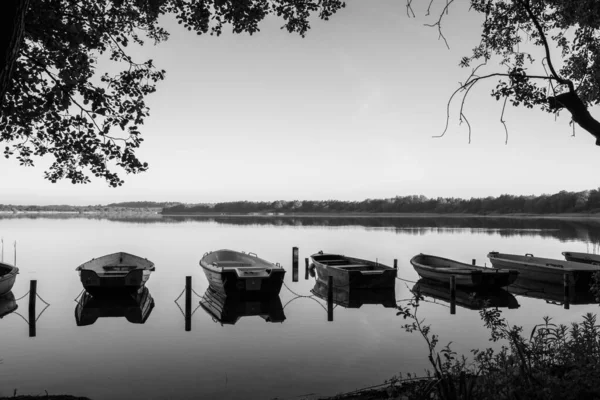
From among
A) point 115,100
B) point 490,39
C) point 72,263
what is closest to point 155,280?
point 72,263

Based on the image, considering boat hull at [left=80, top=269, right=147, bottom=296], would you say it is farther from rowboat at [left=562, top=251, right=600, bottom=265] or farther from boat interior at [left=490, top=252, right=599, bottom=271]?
rowboat at [left=562, top=251, right=600, bottom=265]

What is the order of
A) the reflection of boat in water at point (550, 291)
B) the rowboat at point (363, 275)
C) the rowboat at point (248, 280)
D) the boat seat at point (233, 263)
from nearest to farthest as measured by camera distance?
1. the rowboat at point (248, 280)
2. the reflection of boat in water at point (550, 291)
3. the rowboat at point (363, 275)
4. the boat seat at point (233, 263)

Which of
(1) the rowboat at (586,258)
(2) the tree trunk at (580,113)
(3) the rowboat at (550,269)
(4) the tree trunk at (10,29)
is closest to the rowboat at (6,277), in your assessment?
(4) the tree trunk at (10,29)

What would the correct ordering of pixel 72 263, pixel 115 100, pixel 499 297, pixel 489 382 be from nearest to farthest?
pixel 489 382 < pixel 115 100 < pixel 499 297 < pixel 72 263

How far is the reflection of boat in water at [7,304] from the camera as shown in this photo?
1868 centimetres

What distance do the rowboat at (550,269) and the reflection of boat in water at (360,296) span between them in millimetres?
8116

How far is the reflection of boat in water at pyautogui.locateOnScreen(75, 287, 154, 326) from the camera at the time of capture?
59.1 ft

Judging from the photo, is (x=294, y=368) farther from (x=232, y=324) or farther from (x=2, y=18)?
(x=2, y=18)

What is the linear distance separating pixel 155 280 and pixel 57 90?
23.4m

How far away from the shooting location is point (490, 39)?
8969 millimetres

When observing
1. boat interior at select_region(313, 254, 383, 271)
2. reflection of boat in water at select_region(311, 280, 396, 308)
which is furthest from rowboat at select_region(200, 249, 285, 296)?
boat interior at select_region(313, 254, 383, 271)

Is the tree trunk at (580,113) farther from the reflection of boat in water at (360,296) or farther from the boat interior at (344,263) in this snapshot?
the boat interior at (344,263)

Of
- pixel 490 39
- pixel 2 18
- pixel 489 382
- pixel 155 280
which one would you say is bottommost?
pixel 155 280

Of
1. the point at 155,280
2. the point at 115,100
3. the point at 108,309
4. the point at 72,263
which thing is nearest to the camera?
the point at 115,100
